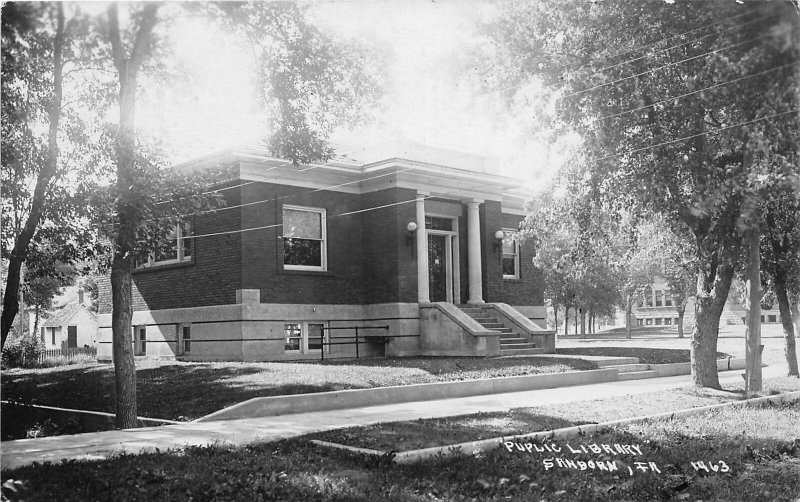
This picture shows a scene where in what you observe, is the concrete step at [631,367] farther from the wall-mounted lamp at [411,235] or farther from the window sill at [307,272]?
the window sill at [307,272]

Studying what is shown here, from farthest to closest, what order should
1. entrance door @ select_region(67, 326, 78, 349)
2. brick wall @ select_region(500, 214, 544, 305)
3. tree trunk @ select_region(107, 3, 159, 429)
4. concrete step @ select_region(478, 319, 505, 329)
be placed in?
entrance door @ select_region(67, 326, 78, 349)
brick wall @ select_region(500, 214, 544, 305)
concrete step @ select_region(478, 319, 505, 329)
tree trunk @ select_region(107, 3, 159, 429)

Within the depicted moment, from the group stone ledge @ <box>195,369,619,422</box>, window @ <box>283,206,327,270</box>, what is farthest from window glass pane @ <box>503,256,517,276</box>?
stone ledge @ <box>195,369,619,422</box>

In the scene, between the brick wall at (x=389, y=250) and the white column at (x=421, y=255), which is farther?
the white column at (x=421, y=255)

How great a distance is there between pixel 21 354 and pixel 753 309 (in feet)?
82.7

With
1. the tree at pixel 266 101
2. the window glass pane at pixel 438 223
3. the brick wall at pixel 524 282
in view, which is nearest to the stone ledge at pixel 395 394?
the tree at pixel 266 101

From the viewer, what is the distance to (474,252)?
2183 centimetres

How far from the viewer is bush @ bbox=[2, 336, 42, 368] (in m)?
26.1

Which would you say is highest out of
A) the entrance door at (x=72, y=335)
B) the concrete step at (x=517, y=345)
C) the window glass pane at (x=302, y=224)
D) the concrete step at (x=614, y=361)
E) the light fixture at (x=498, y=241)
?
the window glass pane at (x=302, y=224)

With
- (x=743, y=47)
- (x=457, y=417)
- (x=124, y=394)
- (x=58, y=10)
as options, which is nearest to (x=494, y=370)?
(x=457, y=417)

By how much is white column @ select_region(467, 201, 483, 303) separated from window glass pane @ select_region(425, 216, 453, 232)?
0.53 metres

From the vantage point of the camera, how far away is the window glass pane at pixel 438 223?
21406 mm

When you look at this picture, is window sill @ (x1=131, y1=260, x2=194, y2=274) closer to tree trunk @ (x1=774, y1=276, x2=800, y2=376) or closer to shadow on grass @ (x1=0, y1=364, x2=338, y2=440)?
shadow on grass @ (x1=0, y1=364, x2=338, y2=440)

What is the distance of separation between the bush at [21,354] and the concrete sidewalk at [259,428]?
1796 cm

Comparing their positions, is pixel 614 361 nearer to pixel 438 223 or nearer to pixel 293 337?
pixel 438 223
